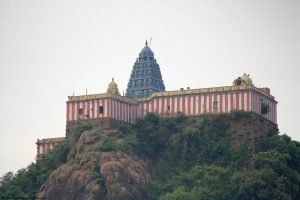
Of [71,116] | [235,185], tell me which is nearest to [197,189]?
[235,185]

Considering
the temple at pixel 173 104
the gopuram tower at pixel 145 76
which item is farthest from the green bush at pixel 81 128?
the gopuram tower at pixel 145 76

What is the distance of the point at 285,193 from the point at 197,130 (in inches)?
573

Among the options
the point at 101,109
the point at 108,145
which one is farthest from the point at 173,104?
the point at 108,145

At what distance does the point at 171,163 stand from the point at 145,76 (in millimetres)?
26283

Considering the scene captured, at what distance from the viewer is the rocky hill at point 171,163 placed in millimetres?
136000

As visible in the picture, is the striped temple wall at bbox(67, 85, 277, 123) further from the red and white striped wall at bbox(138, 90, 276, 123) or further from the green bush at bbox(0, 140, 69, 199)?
the green bush at bbox(0, 140, 69, 199)

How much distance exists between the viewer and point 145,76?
168375 mm

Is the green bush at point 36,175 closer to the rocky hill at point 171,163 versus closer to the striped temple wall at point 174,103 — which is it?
the rocky hill at point 171,163

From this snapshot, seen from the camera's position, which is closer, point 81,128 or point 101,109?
point 81,128

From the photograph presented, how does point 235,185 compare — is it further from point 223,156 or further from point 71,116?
point 71,116

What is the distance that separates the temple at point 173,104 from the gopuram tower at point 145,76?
607 inches

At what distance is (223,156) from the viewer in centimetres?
14200

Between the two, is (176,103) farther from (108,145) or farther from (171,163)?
(108,145)

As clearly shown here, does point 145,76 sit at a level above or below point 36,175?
above
